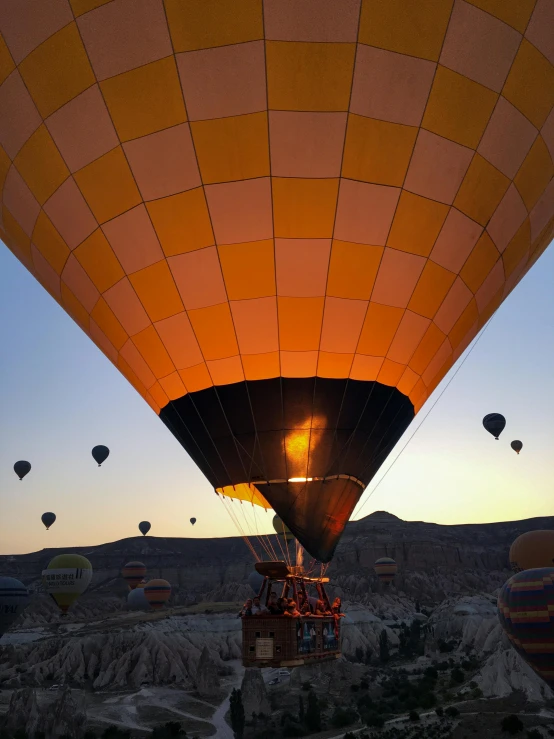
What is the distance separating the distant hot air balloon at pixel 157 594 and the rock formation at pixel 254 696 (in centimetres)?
2764

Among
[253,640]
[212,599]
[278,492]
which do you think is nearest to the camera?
[253,640]

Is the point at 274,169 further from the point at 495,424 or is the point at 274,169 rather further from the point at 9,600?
the point at 9,600

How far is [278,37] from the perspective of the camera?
6305 mm

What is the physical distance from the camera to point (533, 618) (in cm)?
2200

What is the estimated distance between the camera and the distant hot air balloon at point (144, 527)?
6844 centimetres

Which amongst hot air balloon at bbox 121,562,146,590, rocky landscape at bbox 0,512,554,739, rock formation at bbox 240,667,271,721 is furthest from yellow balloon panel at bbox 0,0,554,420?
hot air balloon at bbox 121,562,146,590

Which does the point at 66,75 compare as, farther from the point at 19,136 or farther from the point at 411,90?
the point at 411,90

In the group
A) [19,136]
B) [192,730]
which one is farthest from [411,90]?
[192,730]

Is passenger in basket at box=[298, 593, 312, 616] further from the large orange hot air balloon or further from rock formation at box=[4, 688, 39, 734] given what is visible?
rock formation at box=[4, 688, 39, 734]

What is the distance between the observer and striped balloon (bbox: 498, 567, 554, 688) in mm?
21500

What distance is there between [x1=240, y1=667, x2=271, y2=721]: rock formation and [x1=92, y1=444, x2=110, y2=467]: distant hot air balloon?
59.5 ft

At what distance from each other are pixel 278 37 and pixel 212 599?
68183mm

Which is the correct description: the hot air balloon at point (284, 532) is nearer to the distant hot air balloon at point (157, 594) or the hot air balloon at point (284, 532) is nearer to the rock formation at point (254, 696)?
the rock formation at point (254, 696)

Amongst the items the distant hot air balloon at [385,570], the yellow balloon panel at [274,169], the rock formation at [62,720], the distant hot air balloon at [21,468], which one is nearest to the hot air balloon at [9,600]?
the rock formation at [62,720]
